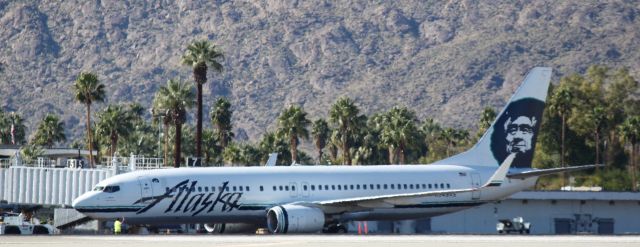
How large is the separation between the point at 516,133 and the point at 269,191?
13.9 meters

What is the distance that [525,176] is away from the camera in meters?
65.6

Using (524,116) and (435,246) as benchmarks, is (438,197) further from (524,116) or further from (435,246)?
(435,246)

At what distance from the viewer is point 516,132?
224 feet

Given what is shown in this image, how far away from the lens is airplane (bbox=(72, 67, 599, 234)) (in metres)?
59.0

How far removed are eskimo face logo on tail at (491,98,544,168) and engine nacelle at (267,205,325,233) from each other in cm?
1165

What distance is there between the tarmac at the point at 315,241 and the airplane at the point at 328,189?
731 centimetres

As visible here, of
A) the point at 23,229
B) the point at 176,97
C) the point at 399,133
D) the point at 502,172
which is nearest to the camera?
the point at 23,229

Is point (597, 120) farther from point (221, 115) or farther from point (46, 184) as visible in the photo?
point (46, 184)

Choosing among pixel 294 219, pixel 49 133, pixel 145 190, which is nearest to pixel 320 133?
pixel 49 133

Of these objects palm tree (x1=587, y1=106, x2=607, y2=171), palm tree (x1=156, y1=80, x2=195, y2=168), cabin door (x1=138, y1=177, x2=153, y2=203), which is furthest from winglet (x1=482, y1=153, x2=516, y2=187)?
palm tree (x1=587, y1=106, x2=607, y2=171)

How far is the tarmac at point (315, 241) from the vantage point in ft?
149

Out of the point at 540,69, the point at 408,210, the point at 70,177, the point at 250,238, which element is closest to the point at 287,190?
the point at 408,210

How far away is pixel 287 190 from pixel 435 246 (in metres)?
17.6

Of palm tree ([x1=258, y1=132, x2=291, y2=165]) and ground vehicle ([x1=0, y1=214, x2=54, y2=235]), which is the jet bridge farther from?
palm tree ([x1=258, y1=132, x2=291, y2=165])
